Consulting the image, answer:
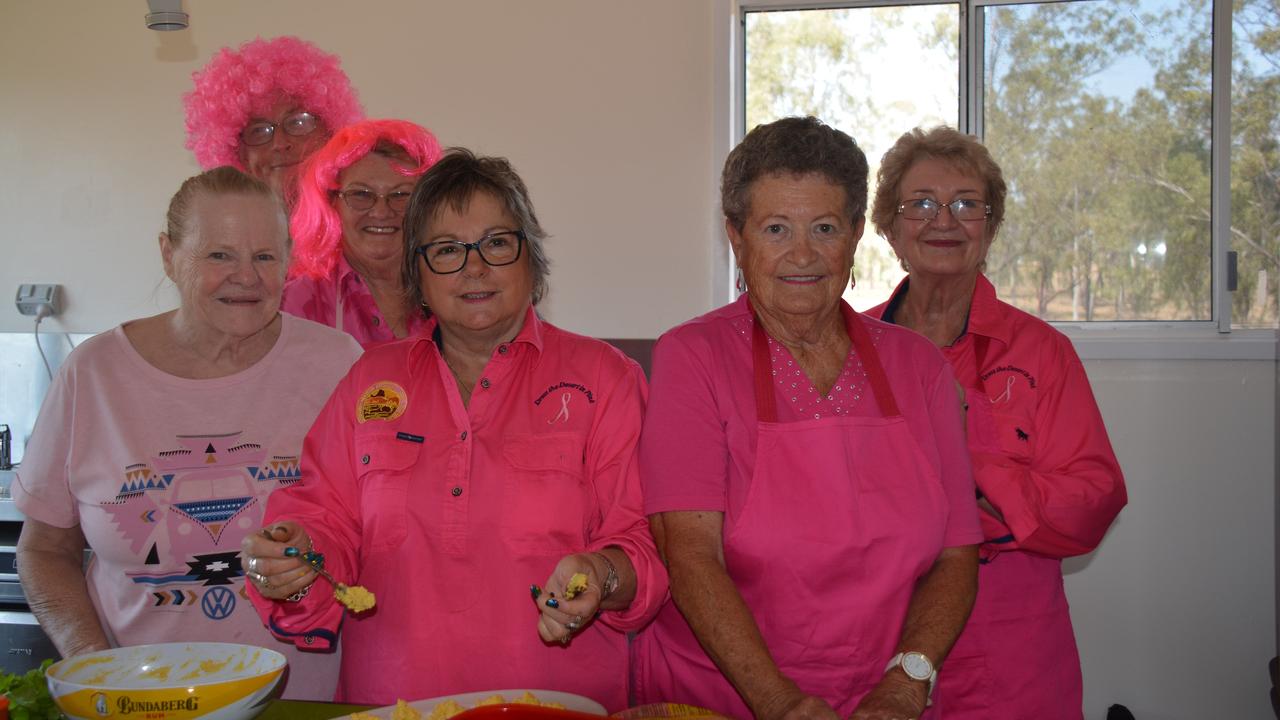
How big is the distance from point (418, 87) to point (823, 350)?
8.78 feet

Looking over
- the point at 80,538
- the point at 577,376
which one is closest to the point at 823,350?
the point at 577,376

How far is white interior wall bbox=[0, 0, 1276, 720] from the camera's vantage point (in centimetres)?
330

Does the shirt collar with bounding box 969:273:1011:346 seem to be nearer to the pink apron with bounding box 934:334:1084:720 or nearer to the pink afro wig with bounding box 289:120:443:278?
the pink apron with bounding box 934:334:1084:720

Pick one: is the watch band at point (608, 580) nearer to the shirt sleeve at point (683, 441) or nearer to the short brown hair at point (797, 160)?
the shirt sleeve at point (683, 441)

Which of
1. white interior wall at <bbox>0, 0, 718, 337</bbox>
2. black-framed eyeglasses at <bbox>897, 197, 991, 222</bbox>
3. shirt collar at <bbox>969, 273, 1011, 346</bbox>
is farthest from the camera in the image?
white interior wall at <bbox>0, 0, 718, 337</bbox>

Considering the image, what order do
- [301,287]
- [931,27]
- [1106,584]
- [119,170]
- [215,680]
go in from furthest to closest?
[119,170], [931,27], [1106,584], [301,287], [215,680]

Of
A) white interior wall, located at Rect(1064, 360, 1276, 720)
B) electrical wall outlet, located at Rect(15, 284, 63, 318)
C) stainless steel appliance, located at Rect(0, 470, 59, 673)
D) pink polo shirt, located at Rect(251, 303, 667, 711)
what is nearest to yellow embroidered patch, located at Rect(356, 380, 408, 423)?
pink polo shirt, located at Rect(251, 303, 667, 711)

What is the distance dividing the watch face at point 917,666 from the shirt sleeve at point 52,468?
1.49 metres

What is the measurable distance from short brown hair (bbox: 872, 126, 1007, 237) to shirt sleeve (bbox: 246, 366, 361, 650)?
131 centimetres

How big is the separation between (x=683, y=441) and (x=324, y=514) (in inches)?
24.1

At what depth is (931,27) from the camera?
12.2 ft

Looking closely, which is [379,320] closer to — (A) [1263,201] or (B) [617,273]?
(B) [617,273]

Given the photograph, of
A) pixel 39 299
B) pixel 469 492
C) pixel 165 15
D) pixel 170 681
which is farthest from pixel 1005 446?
pixel 39 299

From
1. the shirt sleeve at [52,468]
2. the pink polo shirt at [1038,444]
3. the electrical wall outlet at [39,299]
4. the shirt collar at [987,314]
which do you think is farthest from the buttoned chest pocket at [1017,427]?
the electrical wall outlet at [39,299]
